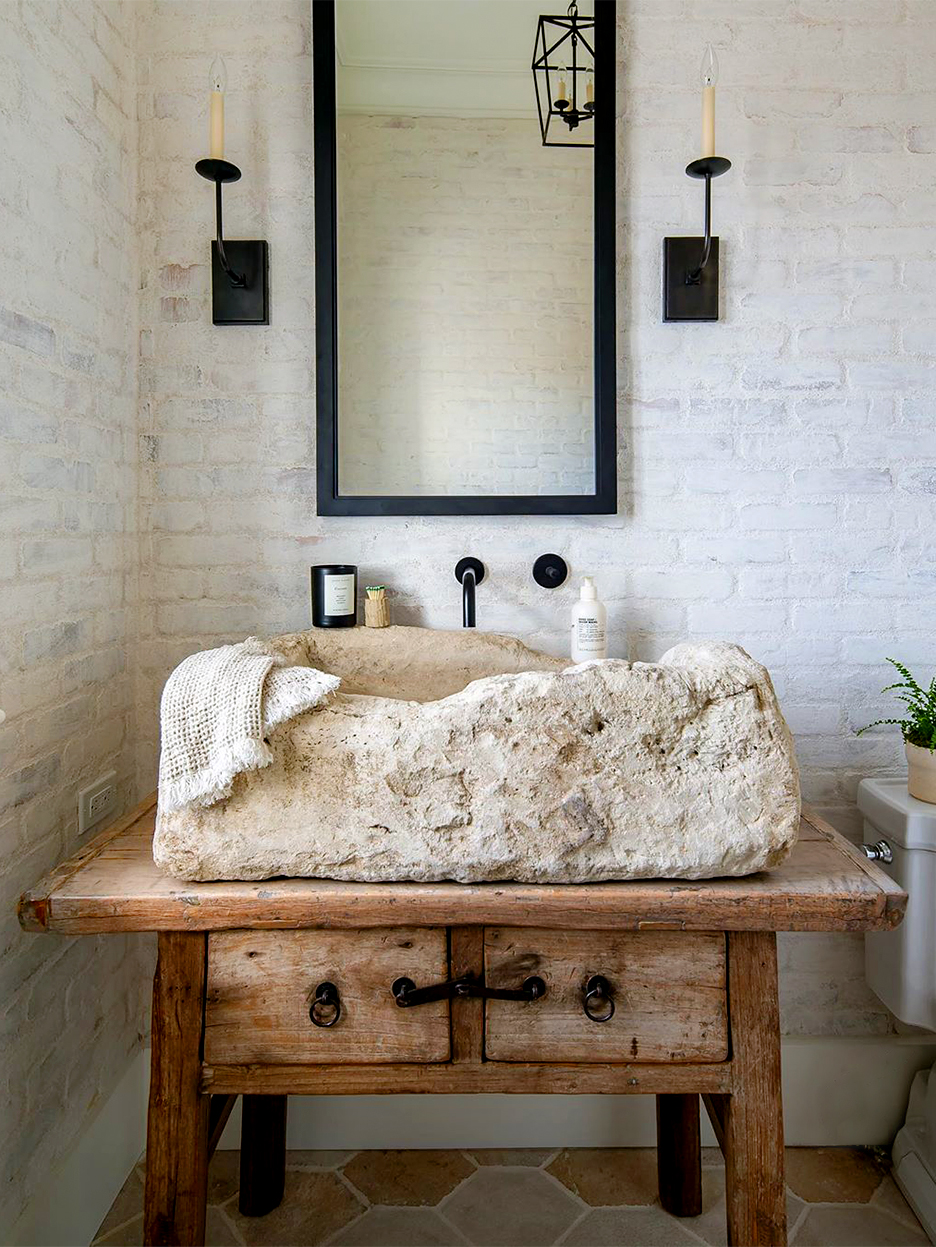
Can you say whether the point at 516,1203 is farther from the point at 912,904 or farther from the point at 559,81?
the point at 559,81

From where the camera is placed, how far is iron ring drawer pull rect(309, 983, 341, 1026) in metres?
1.06

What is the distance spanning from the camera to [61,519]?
4.42ft

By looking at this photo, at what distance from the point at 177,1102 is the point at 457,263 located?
1.45 metres

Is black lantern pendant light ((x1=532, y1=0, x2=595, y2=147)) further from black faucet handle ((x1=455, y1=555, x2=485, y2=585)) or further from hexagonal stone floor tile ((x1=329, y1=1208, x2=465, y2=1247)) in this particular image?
hexagonal stone floor tile ((x1=329, y1=1208, x2=465, y2=1247))

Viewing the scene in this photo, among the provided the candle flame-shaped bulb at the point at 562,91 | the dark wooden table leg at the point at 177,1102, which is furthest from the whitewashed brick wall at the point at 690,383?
the dark wooden table leg at the point at 177,1102

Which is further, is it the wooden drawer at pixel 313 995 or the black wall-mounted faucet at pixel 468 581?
the black wall-mounted faucet at pixel 468 581

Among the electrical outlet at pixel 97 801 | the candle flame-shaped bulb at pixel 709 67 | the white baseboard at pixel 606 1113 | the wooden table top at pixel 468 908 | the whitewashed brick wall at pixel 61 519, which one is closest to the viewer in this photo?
the wooden table top at pixel 468 908

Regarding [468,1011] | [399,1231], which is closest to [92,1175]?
[399,1231]

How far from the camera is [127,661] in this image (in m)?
1.61

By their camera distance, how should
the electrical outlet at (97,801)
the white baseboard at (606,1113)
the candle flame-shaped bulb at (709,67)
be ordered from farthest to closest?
the white baseboard at (606,1113) < the candle flame-shaped bulb at (709,67) < the electrical outlet at (97,801)

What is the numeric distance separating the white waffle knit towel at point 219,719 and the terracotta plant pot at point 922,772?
1.07m

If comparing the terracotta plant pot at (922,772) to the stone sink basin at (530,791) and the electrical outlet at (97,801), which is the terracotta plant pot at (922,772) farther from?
the electrical outlet at (97,801)

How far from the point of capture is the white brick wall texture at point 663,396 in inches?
62.7

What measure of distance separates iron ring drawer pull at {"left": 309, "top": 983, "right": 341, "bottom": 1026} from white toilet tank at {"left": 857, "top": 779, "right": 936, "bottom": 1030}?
3.28 ft
